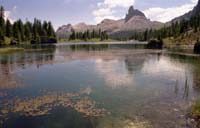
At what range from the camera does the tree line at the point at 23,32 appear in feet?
478

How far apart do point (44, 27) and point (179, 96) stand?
18344 cm

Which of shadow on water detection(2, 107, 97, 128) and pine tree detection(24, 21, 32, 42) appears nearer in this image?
shadow on water detection(2, 107, 97, 128)

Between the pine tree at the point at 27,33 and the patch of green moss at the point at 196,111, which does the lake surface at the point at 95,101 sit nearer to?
the patch of green moss at the point at 196,111

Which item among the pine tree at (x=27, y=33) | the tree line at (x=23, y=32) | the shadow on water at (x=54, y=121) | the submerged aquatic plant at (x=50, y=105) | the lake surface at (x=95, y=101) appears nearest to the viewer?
the shadow on water at (x=54, y=121)

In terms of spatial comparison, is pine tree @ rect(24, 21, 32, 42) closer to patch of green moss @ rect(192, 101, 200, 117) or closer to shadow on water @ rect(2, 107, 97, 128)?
shadow on water @ rect(2, 107, 97, 128)

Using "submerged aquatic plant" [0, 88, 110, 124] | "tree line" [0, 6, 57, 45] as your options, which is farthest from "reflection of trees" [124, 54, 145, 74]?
"tree line" [0, 6, 57, 45]

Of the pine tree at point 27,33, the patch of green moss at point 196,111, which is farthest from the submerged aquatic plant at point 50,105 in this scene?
the pine tree at point 27,33

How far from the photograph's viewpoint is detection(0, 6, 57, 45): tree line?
145575mm

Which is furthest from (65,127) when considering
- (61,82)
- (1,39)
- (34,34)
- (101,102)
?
(34,34)

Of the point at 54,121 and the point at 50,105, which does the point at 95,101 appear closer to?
the point at 50,105

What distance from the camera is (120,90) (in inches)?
1179

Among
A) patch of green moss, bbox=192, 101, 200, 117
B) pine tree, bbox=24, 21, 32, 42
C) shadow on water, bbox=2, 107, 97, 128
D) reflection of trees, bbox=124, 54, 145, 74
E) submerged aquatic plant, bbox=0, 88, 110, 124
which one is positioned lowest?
shadow on water, bbox=2, 107, 97, 128

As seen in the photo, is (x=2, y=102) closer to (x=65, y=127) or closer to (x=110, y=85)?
(x=65, y=127)

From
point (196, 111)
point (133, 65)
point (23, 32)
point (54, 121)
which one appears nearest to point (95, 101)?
point (54, 121)
